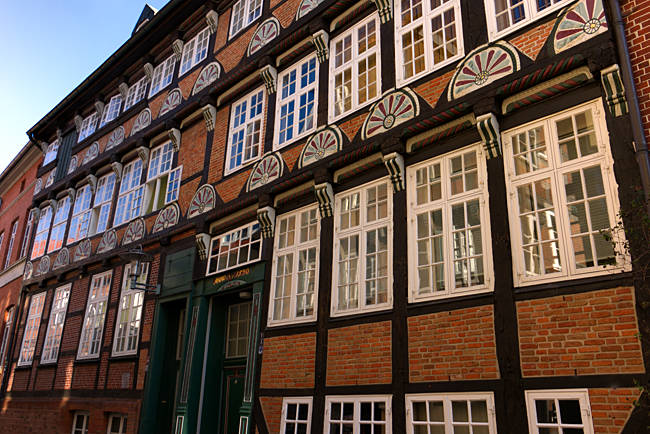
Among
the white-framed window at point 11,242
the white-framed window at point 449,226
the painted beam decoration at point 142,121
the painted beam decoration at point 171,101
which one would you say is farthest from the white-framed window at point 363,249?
the white-framed window at point 11,242

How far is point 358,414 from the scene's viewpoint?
7379 mm

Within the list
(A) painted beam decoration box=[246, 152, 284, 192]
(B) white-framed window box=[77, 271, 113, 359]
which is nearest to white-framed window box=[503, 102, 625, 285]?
(A) painted beam decoration box=[246, 152, 284, 192]

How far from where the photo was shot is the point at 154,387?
1179cm

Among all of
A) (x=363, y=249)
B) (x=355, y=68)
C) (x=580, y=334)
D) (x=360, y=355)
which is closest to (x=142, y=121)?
(x=355, y=68)

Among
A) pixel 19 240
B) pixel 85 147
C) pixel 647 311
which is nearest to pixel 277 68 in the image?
pixel 647 311

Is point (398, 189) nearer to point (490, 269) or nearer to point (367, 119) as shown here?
point (367, 119)

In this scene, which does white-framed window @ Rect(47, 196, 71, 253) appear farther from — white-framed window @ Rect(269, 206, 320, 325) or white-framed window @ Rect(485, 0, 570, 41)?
white-framed window @ Rect(485, 0, 570, 41)

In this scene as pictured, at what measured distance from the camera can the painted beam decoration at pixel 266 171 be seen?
10.3 meters

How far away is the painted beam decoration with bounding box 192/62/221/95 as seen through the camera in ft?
43.5

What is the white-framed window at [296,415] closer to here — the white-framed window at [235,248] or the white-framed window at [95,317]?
the white-framed window at [235,248]

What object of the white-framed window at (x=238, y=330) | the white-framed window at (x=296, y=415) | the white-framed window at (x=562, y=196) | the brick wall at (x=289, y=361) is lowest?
the white-framed window at (x=296, y=415)

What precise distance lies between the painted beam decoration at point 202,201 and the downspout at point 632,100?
8218mm

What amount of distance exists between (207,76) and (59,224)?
8.45 meters

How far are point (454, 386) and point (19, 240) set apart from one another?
2024 centimetres
